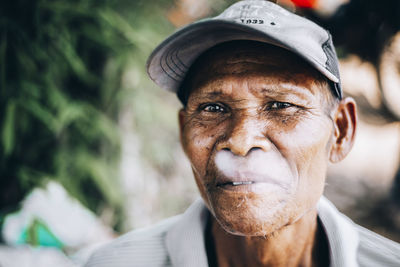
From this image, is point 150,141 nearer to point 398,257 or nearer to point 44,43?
point 44,43

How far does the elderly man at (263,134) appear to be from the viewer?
107cm

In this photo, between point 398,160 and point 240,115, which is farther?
point 398,160

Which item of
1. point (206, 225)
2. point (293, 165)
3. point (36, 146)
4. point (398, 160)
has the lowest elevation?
point (398, 160)

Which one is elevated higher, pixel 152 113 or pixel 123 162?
pixel 152 113

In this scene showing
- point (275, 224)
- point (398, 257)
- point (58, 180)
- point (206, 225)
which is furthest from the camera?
point (58, 180)

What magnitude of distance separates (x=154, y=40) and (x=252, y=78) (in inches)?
74.4

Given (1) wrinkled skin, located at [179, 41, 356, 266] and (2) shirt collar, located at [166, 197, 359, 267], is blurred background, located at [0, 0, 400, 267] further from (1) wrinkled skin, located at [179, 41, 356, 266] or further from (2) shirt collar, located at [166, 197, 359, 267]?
(1) wrinkled skin, located at [179, 41, 356, 266]

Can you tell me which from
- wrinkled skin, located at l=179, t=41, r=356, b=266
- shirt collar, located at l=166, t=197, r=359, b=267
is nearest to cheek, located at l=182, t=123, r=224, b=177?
wrinkled skin, located at l=179, t=41, r=356, b=266

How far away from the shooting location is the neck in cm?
131

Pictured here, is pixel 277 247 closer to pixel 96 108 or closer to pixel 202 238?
pixel 202 238

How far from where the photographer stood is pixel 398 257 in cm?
129

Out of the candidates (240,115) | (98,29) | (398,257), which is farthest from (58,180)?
(398,257)

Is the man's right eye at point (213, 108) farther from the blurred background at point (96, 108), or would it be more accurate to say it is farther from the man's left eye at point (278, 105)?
the blurred background at point (96, 108)

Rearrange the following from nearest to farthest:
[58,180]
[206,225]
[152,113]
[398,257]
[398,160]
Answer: [398,257] < [206,225] < [58,180] < [152,113] < [398,160]
